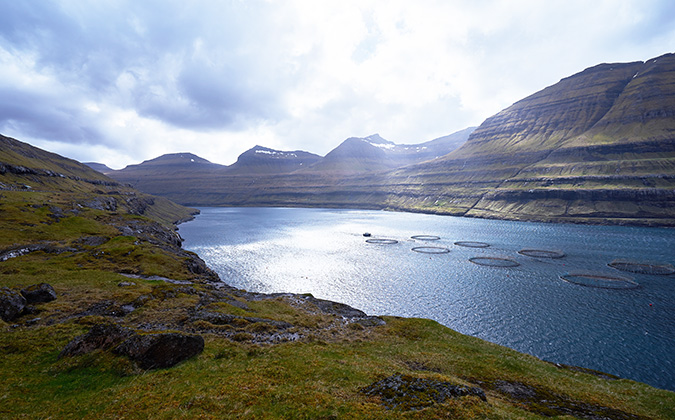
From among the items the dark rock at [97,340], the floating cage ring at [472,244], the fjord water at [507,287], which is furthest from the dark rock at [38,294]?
the floating cage ring at [472,244]

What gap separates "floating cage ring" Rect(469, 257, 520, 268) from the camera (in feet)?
368

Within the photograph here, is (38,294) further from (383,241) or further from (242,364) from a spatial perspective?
(383,241)

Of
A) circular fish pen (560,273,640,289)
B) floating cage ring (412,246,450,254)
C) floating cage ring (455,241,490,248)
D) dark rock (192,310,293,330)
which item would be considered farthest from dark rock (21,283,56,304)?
floating cage ring (455,241,490,248)

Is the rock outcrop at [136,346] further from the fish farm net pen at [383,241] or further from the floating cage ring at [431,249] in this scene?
the fish farm net pen at [383,241]

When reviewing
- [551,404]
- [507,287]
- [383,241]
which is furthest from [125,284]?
[383,241]

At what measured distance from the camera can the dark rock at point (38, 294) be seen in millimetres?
36344

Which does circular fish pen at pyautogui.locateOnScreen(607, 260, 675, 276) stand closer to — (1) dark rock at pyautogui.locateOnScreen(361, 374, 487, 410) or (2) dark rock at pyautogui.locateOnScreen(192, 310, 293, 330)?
(1) dark rock at pyautogui.locateOnScreen(361, 374, 487, 410)

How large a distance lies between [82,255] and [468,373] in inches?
3107

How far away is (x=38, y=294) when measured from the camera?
37.0 meters

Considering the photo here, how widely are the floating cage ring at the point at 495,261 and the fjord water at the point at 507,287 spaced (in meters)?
4.26

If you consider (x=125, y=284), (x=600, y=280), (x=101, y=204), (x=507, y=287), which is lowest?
(x=507, y=287)

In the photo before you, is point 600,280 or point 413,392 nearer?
point 413,392

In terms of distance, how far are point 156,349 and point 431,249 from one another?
134985 mm

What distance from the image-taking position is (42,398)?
1789 centimetres
